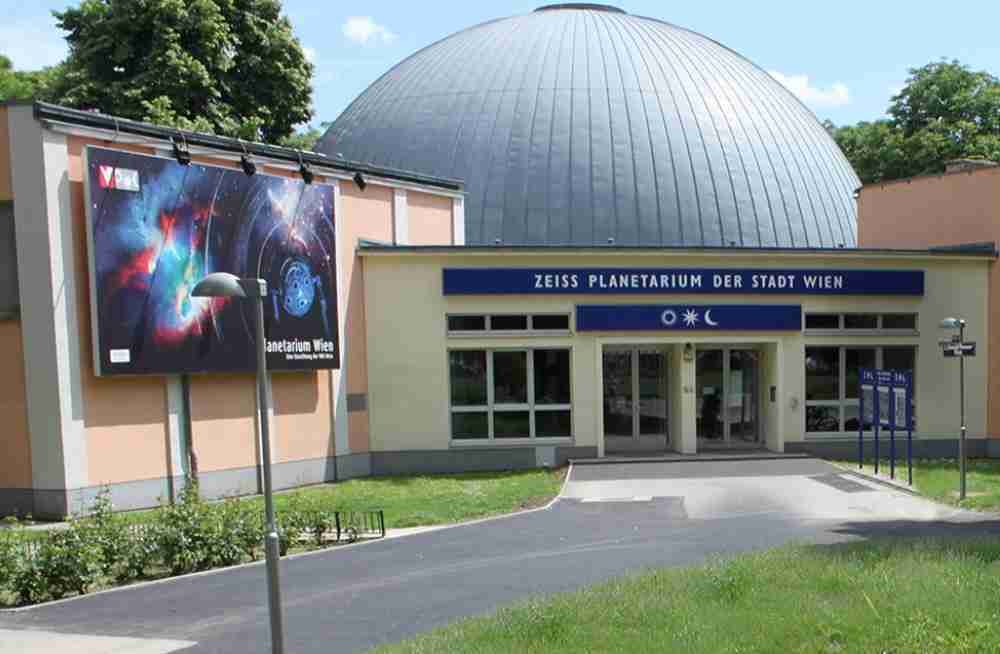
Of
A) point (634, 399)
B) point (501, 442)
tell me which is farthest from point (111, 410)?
point (634, 399)

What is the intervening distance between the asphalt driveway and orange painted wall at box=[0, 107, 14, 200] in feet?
29.1

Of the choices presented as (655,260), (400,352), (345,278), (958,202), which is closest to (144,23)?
(345,278)

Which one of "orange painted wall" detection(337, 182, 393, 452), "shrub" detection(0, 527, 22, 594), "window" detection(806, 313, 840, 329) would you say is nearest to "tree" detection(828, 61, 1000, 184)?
"window" detection(806, 313, 840, 329)

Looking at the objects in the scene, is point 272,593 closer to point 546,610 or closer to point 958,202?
point 546,610

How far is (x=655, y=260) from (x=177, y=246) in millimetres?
11760

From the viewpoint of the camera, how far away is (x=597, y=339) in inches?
912

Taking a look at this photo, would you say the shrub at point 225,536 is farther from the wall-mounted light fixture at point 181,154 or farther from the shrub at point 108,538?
the wall-mounted light fixture at point 181,154

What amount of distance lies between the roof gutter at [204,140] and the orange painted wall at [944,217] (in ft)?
46.9

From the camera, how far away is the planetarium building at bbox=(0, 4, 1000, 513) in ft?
55.8

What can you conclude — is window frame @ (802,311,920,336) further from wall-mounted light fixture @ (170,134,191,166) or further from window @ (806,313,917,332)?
wall-mounted light fixture @ (170,134,191,166)

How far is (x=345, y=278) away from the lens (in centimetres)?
2252

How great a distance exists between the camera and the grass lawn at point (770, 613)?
760cm

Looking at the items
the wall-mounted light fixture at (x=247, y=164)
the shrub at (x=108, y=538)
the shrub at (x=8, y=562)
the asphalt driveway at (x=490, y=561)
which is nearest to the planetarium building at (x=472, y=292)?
the wall-mounted light fixture at (x=247, y=164)

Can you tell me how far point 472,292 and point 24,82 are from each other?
81.0ft
